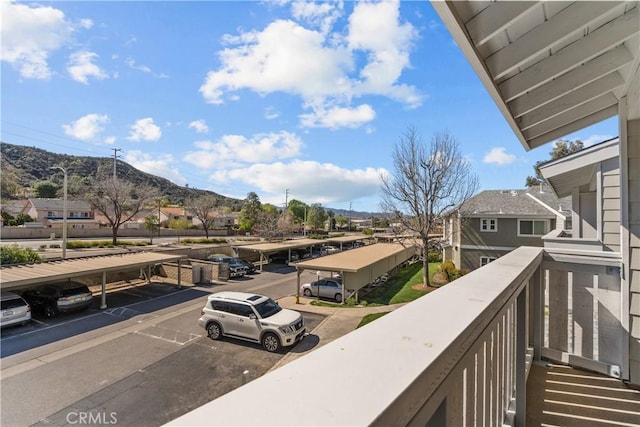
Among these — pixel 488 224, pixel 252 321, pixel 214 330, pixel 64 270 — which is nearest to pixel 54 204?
pixel 64 270

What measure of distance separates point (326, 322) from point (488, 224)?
42.6 feet

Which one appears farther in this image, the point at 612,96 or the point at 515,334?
the point at 612,96

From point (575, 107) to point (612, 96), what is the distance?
553mm

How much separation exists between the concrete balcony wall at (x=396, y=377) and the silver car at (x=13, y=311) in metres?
15.0

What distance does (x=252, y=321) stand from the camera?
10.1m

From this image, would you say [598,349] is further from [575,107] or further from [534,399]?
[575,107]

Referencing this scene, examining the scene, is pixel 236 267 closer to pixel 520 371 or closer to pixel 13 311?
pixel 13 311

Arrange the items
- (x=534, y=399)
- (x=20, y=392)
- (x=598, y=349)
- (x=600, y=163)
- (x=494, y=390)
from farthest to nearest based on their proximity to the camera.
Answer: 1. (x=20, y=392)
2. (x=600, y=163)
3. (x=598, y=349)
4. (x=534, y=399)
5. (x=494, y=390)

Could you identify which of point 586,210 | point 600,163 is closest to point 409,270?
point 586,210

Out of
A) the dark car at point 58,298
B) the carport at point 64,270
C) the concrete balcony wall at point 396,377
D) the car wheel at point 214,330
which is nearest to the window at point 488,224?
the car wheel at point 214,330

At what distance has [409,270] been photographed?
81.3ft

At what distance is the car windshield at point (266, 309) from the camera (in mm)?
10344

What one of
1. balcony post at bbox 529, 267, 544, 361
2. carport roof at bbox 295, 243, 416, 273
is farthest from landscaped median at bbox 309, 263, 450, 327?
balcony post at bbox 529, 267, 544, 361

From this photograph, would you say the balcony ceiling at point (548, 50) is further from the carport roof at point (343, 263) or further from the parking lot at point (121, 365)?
the carport roof at point (343, 263)
